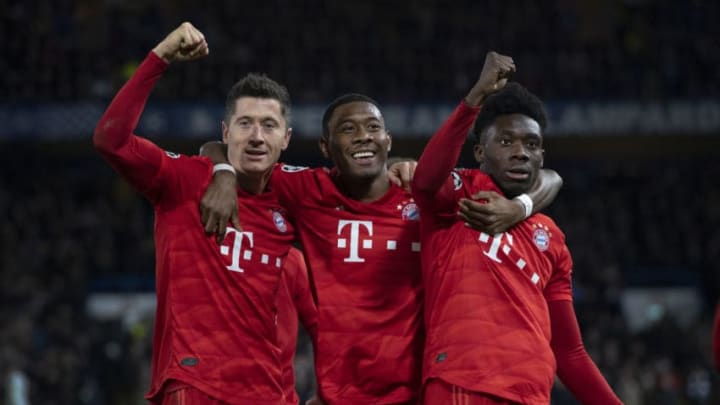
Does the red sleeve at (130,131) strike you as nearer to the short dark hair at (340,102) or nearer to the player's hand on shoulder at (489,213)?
the short dark hair at (340,102)

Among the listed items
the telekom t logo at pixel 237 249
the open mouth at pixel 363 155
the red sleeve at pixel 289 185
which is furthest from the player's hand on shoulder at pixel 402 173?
the telekom t logo at pixel 237 249

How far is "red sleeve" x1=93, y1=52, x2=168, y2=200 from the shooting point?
421cm

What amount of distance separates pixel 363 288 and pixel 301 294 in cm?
100

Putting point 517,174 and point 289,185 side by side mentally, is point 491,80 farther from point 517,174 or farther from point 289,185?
point 289,185

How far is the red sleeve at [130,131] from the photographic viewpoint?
166 inches

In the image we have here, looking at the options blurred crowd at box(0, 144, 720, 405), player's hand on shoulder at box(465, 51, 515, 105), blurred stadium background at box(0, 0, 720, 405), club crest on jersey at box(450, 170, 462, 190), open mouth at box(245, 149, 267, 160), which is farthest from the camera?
blurred stadium background at box(0, 0, 720, 405)

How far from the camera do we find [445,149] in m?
4.18

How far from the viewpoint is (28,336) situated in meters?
13.6

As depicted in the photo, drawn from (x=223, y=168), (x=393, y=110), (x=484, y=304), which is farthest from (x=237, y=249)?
(x=393, y=110)

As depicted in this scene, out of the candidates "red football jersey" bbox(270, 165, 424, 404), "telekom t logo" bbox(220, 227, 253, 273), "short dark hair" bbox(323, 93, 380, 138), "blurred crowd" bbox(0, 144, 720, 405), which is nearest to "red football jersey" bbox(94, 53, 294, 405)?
"telekom t logo" bbox(220, 227, 253, 273)

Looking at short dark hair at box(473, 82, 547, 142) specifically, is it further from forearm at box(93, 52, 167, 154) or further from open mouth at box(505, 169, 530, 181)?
forearm at box(93, 52, 167, 154)

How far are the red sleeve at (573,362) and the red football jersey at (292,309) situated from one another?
1.22 m

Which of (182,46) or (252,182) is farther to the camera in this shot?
(252,182)

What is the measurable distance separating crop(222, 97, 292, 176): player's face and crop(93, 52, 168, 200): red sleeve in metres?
0.46
